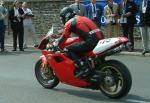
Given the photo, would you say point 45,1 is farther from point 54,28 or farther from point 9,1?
point 54,28

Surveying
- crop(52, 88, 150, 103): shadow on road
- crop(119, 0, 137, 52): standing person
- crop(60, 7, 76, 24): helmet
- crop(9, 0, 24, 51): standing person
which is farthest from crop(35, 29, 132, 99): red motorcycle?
crop(9, 0, 24, 51): standing person

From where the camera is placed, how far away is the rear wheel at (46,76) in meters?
10.5

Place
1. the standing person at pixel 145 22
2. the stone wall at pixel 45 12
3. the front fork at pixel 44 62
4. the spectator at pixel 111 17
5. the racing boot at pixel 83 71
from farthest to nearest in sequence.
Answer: the stone wall at pixel 45 12 < the spectator at pixel 111 17 < the standing person at pixel 145 22 < the front fork at pixel 44 62 < the racing boot at pixel 83 71

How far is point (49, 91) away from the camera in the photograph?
34.1 ft

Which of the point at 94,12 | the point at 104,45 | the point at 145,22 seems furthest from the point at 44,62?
the point at 94,12

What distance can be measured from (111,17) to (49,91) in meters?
8.62

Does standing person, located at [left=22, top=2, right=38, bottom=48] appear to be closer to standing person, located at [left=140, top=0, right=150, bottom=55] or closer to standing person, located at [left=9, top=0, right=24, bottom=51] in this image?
standing person, located at [left=9, top=0, right=24, bottom=51]

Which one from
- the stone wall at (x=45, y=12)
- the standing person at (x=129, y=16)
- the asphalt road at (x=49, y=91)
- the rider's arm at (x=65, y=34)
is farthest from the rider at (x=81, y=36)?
the stone wall at (x=45, y=12)

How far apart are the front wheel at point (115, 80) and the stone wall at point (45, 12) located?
14.7 metres

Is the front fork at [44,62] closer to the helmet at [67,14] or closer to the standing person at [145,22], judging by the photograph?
the helmet at [67,14]

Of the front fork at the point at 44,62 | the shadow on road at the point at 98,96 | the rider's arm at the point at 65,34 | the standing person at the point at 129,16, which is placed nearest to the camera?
the shadow on road at the point at 98,96

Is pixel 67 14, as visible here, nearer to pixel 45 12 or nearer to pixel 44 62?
pixel 44 62

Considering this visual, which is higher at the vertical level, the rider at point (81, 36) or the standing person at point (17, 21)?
the rider at point (81, 36)

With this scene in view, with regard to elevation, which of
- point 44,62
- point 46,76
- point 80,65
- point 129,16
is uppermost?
point 129,16
